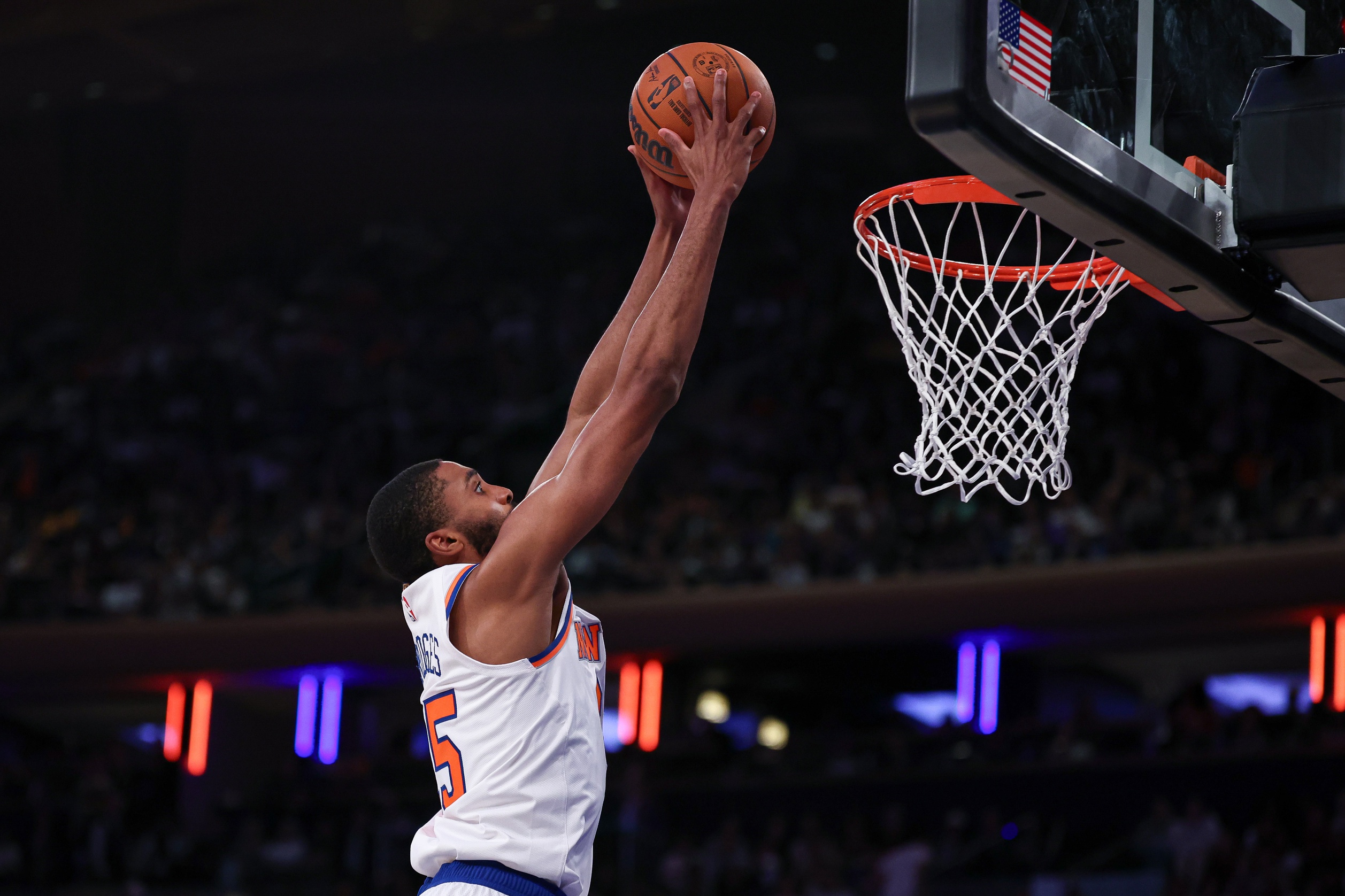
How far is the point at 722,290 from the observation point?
15.8 meters

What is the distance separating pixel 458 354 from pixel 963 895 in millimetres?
7911

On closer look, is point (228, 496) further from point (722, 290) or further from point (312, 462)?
point (722, 290)

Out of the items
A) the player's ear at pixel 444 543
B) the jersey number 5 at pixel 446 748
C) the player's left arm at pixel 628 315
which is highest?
the player's left arm at pixel 628 315

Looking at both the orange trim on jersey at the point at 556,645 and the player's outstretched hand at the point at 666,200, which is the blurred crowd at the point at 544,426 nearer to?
the player's outstretched hand at the point at 666,200

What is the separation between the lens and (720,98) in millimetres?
3068

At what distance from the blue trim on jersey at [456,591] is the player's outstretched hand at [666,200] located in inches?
35.4

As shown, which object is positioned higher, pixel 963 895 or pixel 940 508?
pixel 940 508

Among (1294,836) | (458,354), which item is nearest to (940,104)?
(1294,836)

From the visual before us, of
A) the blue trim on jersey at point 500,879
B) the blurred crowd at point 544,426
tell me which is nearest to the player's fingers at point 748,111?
the blue trim on jersey at point 500,879

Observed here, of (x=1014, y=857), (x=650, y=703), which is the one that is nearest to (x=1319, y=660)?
(x=1014, y=857)

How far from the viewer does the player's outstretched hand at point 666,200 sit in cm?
338

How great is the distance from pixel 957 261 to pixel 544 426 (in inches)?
420

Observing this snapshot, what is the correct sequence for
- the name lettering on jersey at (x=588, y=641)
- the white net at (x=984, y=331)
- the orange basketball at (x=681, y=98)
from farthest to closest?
the white net at (x=984, y=331) → the orange basketball at (x=681, y=98) → the name lettering on jersey at (x=588, y=641)

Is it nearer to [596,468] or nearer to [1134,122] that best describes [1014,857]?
[1134,122]
